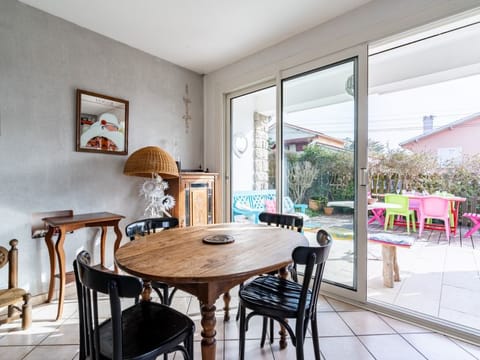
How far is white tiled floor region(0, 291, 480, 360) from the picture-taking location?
1641 mm

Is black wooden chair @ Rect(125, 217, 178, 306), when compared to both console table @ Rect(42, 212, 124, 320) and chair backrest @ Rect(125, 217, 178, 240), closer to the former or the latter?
chair backrest @ Rect(125, 217, 178, 240)

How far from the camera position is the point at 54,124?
2.38m

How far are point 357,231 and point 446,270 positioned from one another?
1808 millimetres

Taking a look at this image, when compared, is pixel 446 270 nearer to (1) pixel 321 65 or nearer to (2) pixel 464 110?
(2) pixel 464 110

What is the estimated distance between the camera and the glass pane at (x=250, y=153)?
3393 millimetres

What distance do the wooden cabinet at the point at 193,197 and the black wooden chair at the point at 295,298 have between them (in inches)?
63.1

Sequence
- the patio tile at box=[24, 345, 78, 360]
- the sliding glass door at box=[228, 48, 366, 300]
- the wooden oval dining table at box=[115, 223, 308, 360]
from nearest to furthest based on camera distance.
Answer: the wooden oval dining table at box=[115, 223, 308, 360] → the patio tile at box=[24, 345, 78, 360] → the sliding glass door at box=[228, 48, 366, 300]

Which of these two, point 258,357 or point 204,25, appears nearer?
point 258,357

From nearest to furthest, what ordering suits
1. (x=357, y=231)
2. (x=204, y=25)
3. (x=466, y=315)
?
(x=466, y=315) < (x=357, y=231) < (x=204, y=25)

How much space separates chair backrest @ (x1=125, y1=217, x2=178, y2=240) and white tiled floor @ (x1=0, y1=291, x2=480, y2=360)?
82 cm

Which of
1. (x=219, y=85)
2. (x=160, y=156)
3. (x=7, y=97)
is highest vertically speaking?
(x=219, y=85)

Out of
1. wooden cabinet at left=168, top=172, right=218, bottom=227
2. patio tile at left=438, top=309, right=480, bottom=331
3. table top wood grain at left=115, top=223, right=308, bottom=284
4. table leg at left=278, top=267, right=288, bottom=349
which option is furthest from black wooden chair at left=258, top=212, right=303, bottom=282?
patio tile at left=438, top=309, right=480, bottom=331

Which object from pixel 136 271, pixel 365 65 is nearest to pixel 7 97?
pixel 136 271

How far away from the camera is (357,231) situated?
2297 millimetres
